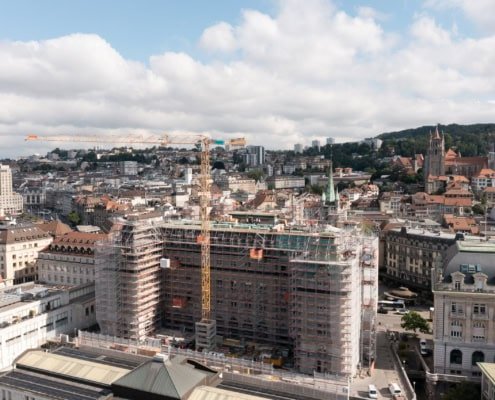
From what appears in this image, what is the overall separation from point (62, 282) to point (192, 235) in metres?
36.1

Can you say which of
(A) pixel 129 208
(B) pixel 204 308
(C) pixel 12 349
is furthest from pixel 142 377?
(A) pixel 129 208

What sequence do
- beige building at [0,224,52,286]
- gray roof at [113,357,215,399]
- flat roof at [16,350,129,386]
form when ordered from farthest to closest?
beige building at [0,224,52,286] < flat roof at [16,350,129,386] < gray roof at [113,357,215,399]

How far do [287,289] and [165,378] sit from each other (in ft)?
76.4

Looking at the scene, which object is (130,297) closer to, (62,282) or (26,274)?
(62,282)

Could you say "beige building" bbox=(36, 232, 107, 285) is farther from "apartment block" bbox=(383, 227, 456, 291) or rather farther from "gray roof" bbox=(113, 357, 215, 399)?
"apartment block" bbox=(383, 227, 456, 291)

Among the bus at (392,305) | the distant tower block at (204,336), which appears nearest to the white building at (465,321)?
the bus at (392,305)

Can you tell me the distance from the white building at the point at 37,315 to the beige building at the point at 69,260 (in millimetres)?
9977

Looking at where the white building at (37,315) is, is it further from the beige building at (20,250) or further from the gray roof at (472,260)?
the gray roof at (472,260)

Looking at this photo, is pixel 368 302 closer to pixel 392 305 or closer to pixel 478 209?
pixel 392 305

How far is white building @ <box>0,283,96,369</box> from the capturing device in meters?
63.8

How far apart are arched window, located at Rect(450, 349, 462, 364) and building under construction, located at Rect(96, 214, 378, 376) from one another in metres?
8.96

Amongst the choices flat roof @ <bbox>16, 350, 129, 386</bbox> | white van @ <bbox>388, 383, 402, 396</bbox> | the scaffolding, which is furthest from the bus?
flat roof @ <bbox>16, 350, 129, 386</bbox>

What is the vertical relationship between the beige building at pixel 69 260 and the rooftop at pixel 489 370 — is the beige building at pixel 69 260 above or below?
above

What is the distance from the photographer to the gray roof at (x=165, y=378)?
44.7 metres
